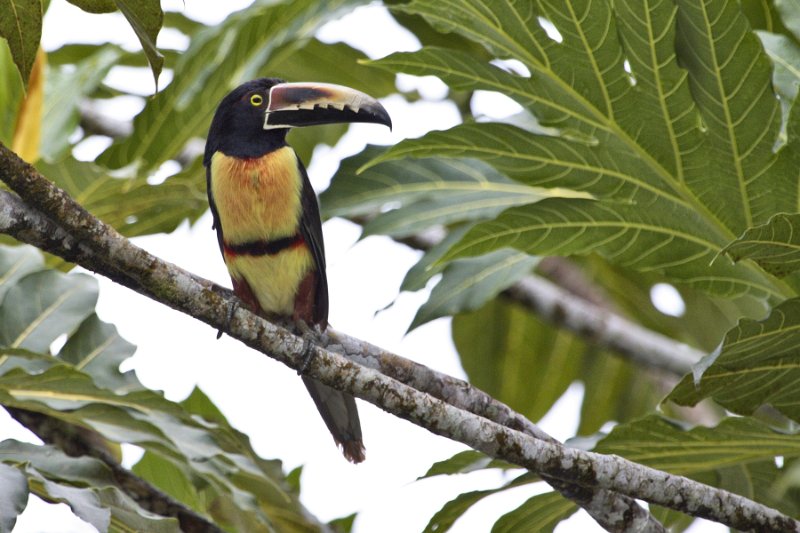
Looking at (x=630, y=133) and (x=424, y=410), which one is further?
(x=630, y=133)

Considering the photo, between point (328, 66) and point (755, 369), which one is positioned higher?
point (328, 66)

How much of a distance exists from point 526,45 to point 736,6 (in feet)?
2.03

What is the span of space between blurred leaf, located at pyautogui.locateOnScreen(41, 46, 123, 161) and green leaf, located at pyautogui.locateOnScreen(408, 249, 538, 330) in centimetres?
180

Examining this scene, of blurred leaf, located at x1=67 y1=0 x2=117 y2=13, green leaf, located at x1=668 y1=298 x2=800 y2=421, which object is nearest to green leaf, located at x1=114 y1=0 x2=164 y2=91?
blurred leaf, located at x1=67 y1=0 x2=117 y2=13

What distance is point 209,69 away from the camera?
4449mm

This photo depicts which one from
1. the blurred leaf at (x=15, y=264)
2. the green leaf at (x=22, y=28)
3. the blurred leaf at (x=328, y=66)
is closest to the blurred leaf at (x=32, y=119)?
the blurred leaf at (x=15, y=264)

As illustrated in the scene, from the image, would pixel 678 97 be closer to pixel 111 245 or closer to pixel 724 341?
pixel 724 341

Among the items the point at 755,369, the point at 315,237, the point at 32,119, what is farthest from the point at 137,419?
the point at 755,369

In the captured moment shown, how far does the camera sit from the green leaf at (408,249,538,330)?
3921 mm

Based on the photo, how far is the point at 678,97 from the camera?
3301 mm

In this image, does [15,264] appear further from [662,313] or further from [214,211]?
[662,313]

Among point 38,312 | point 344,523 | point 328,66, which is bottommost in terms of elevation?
point 344,523

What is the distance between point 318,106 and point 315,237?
0.46m

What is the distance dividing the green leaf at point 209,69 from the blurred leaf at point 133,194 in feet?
1.01
